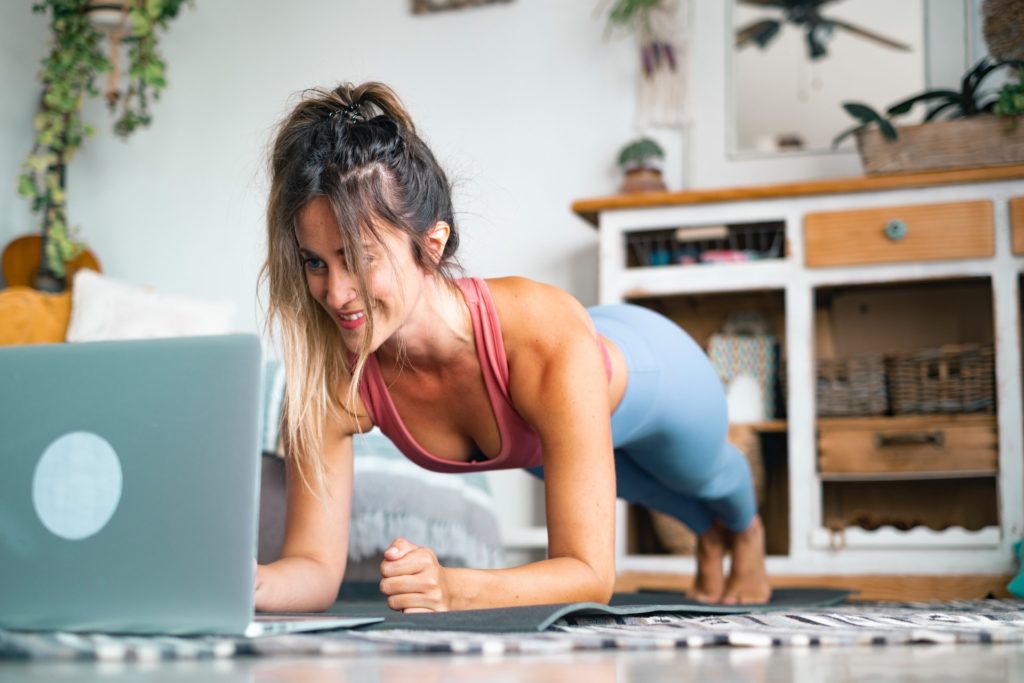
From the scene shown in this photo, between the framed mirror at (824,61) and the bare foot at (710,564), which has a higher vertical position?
the framed mirror at (824,61)

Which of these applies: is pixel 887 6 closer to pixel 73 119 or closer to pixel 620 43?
pixel 620 43

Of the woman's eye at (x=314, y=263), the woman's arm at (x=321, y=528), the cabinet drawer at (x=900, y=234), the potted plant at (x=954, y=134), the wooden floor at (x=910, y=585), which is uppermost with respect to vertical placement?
the potted plant at (x=954, y=134)

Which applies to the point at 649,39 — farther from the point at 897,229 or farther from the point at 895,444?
the point at 895,444

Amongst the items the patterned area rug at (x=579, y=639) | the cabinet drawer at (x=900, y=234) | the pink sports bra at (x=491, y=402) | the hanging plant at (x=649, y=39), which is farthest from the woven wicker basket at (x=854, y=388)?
the patterned area rug at (x=579, y=639)

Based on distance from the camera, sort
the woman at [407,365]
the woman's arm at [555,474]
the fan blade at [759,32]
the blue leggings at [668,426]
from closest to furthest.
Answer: the woman's arm at [555,474], the woman at [407,365], the blue leggings at [668,426], the fan blade at [759,32]

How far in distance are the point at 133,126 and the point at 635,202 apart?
1844 mm

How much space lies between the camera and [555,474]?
1.33 meters

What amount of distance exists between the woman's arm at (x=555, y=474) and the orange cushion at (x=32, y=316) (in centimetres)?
214

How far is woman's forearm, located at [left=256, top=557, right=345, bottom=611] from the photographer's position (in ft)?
4.40

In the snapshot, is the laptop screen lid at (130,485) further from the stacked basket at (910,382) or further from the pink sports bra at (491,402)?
the stacked basket at (910,382)

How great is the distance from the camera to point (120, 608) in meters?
0.93

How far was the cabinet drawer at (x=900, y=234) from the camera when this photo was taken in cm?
288

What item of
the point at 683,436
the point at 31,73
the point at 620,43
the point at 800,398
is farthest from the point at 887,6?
the point at 31,73

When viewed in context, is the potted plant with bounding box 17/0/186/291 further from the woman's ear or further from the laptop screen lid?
the laptop screen lid
